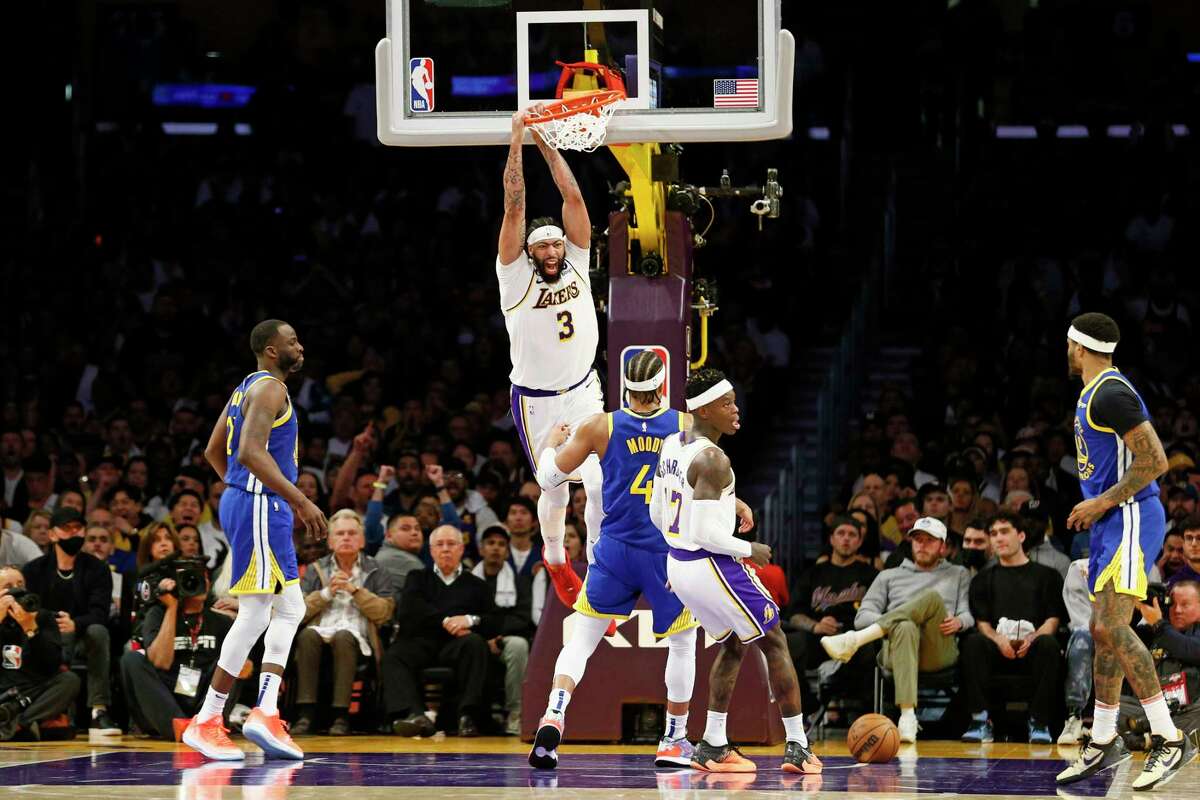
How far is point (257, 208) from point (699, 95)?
1247 cm

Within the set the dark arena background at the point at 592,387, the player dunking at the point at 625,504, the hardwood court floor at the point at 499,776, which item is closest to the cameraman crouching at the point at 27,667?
the dark arena background at the point at 592,387

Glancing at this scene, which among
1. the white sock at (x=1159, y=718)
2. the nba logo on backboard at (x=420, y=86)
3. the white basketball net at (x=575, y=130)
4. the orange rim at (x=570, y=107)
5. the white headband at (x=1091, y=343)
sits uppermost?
the nba logo on backboard at (x=420, y=86)

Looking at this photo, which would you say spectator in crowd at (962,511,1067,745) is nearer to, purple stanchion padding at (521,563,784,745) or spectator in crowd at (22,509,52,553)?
purple stanchion padding at (521,563,784,745)

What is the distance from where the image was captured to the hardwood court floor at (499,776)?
9422 millimetres

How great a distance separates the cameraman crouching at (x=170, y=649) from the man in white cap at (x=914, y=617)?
443 centimetres

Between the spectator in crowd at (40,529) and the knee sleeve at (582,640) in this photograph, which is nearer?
the knee sleeve at (582,640)

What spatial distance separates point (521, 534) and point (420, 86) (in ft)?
15.4

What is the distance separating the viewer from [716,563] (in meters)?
10.3

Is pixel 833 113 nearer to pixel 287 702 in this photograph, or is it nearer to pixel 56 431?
pixel 56 431

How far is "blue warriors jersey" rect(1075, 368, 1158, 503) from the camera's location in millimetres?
10047

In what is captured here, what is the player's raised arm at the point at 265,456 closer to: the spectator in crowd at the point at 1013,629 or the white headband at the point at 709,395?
the white headband at the point at 709,395

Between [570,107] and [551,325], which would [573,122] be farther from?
Answer: [551,325]

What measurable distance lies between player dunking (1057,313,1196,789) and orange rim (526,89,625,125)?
3.12m

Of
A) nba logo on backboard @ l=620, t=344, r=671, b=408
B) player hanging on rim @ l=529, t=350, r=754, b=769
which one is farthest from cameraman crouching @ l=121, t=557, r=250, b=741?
player hanging on rim @ l=529, t=350, r=754, b=769
